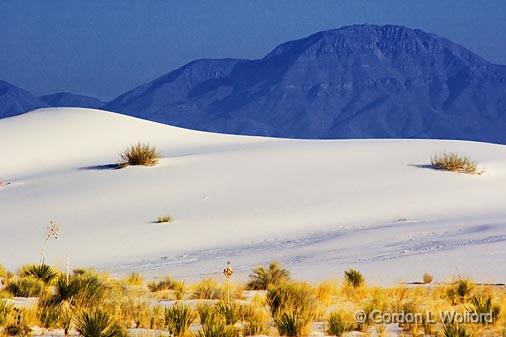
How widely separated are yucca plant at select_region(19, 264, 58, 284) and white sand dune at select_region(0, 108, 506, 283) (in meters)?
2.85

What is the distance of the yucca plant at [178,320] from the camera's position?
7645mm

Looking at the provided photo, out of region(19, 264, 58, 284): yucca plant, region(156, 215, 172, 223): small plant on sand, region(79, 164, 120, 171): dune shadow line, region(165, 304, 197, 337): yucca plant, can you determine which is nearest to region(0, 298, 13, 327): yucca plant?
region(165, 304, 197, 337): yucca plant

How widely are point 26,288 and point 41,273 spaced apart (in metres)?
1.34

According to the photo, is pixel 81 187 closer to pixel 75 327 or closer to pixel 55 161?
pixel 55 161

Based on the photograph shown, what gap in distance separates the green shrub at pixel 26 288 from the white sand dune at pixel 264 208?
3.92 m

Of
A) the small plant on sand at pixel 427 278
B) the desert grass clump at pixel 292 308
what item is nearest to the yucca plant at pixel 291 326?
the desert grass clump at pixel 292 308

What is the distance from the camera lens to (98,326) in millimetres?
7133

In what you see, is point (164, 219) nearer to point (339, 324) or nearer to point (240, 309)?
point (240, 309)

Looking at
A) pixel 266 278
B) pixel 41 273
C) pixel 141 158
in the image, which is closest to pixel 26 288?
pixel 41 273

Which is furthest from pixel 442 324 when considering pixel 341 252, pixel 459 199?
pixel 459 199

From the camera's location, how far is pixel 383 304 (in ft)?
29.3

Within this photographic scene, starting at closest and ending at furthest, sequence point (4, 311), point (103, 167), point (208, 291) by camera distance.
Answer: point (4, 311)
point (208, 291)
point (103, 167)

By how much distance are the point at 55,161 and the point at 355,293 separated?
79.3ft

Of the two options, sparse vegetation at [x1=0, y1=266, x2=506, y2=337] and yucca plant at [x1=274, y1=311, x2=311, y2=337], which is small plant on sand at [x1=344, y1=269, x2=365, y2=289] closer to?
sparse vegetation at [x1=0, y1=266, x2=506, y2=337]
